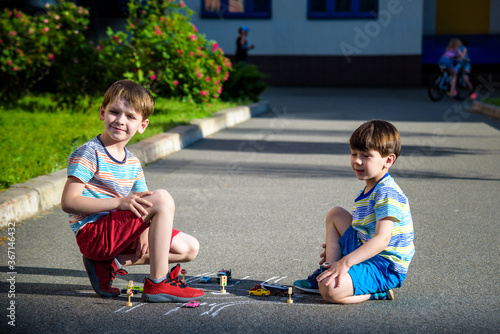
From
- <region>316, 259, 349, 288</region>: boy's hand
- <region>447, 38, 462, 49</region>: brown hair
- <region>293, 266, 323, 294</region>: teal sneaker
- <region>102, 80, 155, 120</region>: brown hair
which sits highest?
<region>447, 38, 462, 49</region>: brown hair

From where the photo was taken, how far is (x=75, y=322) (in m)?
3.20

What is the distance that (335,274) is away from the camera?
3.42 m

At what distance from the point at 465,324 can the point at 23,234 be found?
317 cm

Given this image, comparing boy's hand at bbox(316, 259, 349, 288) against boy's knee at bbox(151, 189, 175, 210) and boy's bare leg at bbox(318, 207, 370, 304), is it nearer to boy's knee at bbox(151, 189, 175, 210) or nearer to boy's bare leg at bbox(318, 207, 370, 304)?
boy's bare leg at bbox(318, 207, 370, 304)

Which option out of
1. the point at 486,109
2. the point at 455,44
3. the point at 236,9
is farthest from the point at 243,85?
the point at 236,9

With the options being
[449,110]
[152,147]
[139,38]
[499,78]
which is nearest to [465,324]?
[152,147]

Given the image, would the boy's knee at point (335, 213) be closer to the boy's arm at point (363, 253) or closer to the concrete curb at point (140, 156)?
the boy's arm at point (363, 253)

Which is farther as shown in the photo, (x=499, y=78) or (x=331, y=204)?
(x=499, y=78)

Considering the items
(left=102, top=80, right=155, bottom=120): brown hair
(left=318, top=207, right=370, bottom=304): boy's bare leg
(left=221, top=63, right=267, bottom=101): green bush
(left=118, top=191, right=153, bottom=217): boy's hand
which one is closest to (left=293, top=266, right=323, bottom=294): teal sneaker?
(left=318, top=207, right=370, bottom=304): boy's bare leg

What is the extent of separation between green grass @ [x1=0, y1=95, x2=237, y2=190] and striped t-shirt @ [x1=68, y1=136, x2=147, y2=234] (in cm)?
225

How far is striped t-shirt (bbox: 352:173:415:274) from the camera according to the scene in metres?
3.51

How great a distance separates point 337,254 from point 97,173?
4.50ft

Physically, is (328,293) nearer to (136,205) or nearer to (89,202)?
(136,205)

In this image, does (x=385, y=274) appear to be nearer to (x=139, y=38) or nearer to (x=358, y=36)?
(x=139, y=38)
